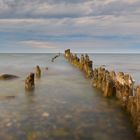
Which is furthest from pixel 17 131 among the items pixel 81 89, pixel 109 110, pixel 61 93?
pixel 81 89

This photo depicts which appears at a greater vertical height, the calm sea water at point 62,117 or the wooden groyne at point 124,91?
the wooden groyne at point 124,91

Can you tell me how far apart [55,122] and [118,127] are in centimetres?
460

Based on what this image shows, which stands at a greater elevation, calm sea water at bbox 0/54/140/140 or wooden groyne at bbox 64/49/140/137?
wooden groyne at bbox 64/49/140/137

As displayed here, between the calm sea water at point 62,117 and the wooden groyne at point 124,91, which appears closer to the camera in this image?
the calm sea water at point 62,117

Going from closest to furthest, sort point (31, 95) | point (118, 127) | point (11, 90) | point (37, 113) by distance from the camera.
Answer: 1. point (118, 127)
2. point (37, 113)
3. point (31, 95)
4. point (11, 90)

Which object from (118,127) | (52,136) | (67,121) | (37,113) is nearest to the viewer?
(52,136)

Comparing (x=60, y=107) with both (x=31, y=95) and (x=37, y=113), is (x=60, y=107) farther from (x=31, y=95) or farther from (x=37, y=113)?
(x=31, y=95)

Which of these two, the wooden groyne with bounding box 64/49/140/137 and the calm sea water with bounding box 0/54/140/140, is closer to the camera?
the calm sea water with bounding box 0/54/140/140

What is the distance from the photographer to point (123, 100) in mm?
23312

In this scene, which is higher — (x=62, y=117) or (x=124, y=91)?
(x=124, y=91)

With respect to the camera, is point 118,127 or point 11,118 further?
point 11,118

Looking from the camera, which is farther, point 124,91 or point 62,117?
point 124,91

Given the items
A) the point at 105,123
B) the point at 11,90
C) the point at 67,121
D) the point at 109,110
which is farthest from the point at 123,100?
the point at 11,90

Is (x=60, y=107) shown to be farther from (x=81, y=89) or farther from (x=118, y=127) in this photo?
(x=81, y=89)
